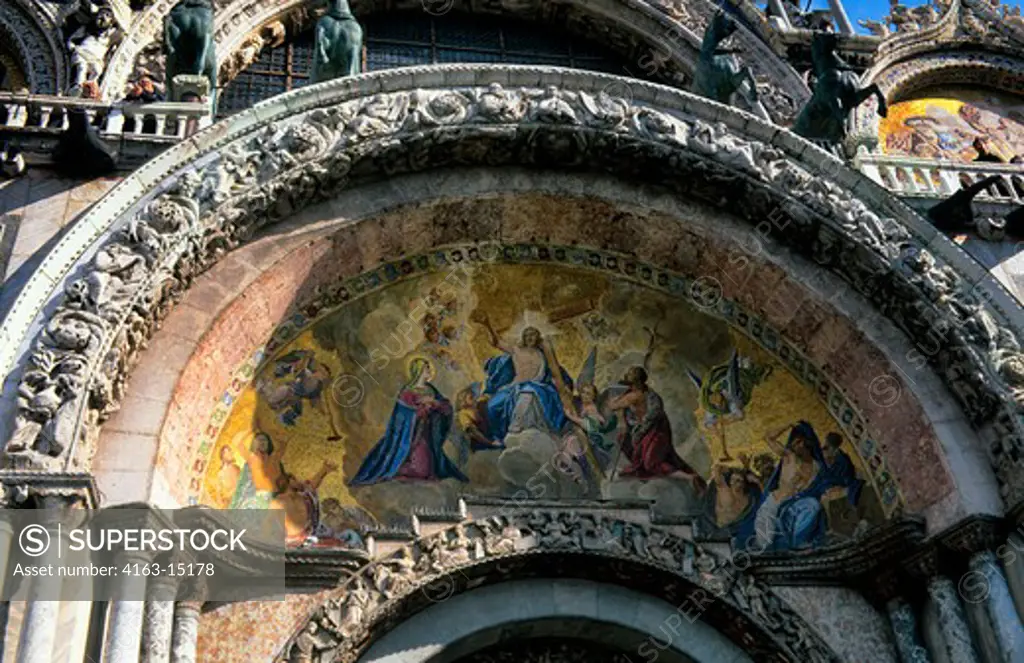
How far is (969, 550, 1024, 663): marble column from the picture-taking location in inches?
287

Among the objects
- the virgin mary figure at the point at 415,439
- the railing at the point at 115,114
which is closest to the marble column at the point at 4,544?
the virgin mary figure at the point at 415,439

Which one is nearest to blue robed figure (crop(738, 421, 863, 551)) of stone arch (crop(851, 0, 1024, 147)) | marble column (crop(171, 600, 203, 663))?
marble column (crop(171, 600, 203, 663))

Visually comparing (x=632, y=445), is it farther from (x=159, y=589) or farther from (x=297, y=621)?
(x=159, y=589)

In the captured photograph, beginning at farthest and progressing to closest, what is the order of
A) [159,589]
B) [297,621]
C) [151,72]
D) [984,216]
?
1. [151,72]
2. [984,216]
3. [297,621]
4. [159,589]

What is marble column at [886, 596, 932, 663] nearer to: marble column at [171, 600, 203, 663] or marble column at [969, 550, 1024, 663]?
marble column at [969, 550, 1024, 663]

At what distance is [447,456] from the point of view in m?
8.71

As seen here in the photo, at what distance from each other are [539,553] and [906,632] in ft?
8.09

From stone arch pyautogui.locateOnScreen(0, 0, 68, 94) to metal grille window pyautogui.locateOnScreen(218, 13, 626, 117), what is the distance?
177 centimetres

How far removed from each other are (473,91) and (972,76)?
7.94 m

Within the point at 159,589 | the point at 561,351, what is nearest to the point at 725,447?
the point at 561,351

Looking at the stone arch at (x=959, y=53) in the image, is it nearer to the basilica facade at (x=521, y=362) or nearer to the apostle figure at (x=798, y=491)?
the basilica facade at (x=521, y=362)

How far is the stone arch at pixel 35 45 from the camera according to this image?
11.7 meters

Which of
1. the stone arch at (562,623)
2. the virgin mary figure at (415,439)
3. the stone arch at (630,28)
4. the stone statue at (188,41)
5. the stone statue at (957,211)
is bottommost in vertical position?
the stone arch at (562,623)

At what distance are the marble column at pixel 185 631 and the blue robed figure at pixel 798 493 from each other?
3.78 metres
